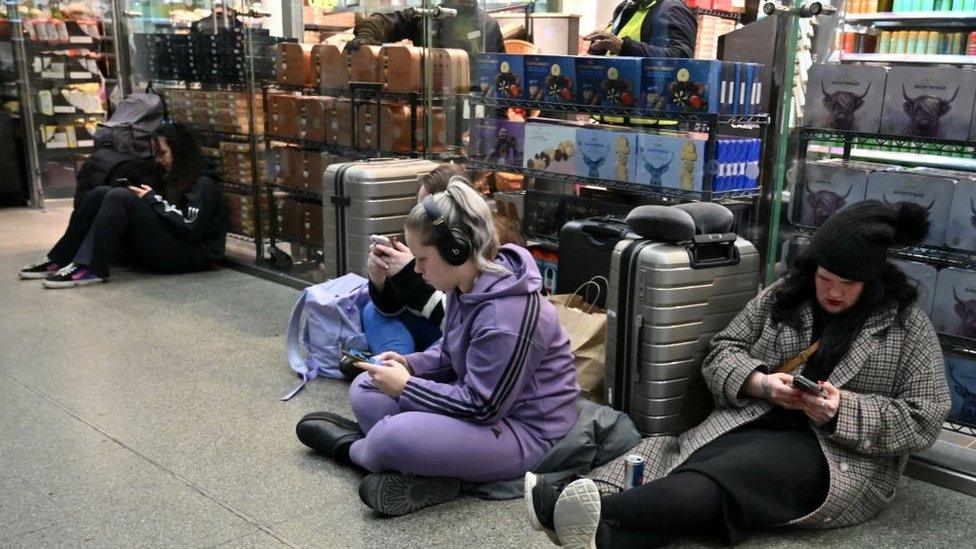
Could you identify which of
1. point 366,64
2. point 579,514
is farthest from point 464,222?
point 366,64

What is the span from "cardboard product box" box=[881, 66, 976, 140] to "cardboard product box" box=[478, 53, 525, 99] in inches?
65.4

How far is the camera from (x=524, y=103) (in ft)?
14.1

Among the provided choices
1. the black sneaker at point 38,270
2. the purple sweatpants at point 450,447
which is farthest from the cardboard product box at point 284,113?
the purple sweatpants at point 450,447

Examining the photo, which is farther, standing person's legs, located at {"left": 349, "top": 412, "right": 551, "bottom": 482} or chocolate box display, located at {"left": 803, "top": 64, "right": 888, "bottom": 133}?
chocolate box display, located at {"left": 803, "top": 64, "right": 888, "bottom": 133}

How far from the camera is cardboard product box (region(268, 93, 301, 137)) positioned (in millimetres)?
5551

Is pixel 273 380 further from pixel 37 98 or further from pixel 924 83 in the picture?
pixel 37 98

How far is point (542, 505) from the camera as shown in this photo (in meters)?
2.40

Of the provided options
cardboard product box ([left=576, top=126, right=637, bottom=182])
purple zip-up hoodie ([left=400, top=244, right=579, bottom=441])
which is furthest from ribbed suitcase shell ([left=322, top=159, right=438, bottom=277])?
purple zip-up hoodie ([left=400, top=244, right=579, bottom=441])

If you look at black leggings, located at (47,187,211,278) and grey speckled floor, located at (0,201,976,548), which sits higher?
black leggings, located at (47,187,211,278)

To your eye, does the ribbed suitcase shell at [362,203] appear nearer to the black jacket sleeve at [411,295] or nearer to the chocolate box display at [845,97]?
the black jacket sleeve at [411,295]

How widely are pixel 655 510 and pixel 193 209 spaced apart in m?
4.21

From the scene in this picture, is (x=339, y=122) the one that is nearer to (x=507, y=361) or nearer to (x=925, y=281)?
(x=507, y=361)

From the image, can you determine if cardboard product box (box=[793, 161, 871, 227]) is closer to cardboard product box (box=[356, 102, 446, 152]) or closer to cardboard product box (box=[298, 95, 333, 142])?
cardboard product box (box=[356, 102, 446, 152])

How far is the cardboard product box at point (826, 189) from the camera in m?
3.23
